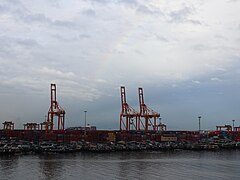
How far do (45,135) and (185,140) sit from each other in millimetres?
37137

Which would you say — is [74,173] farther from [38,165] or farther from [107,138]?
[107,138]

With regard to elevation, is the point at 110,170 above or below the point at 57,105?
below

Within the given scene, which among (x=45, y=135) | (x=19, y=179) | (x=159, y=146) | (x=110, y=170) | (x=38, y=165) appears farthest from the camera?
(x=45, y=135)

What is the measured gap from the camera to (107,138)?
74.0 metres

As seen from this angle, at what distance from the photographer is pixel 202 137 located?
89.4m

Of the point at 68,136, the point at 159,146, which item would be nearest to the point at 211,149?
the point at 159,146

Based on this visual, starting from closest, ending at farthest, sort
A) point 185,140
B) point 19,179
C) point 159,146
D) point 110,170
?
point 19,179 < point 110,170 < point 159,146 < point 185,140

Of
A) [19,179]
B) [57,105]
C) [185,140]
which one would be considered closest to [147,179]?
[19,179]

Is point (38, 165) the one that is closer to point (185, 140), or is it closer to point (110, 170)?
point (110, 170)

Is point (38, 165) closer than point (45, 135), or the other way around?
point (38, 165)

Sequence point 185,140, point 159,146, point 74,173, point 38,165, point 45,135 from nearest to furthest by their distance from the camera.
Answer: point 74,173 → point 38,165 → point 159,146 → point 45,135 → point 185,140

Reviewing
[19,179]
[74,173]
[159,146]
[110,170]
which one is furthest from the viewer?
[159,146]

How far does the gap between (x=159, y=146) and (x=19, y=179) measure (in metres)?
42.4

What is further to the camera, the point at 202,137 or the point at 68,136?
the point at 202,137
